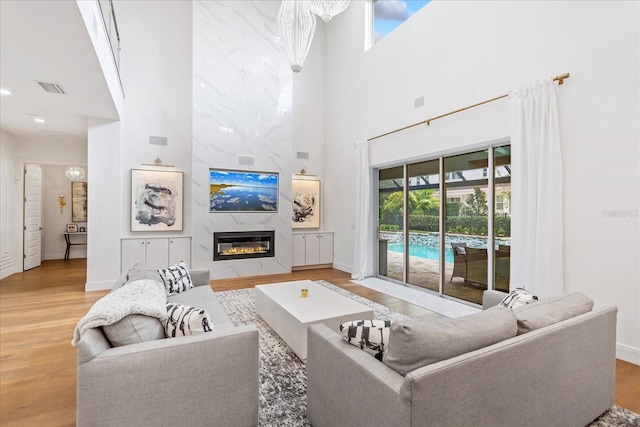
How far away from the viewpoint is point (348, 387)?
1609 millimetres

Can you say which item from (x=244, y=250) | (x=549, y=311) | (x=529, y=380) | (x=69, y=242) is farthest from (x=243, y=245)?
(x=529, y=380)

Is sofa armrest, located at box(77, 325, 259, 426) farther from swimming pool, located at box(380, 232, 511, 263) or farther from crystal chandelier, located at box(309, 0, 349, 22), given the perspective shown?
swimming pool, located at box(380, 232, 511, 263)

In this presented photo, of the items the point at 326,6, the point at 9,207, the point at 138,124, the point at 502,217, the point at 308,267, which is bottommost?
the point at 308,267

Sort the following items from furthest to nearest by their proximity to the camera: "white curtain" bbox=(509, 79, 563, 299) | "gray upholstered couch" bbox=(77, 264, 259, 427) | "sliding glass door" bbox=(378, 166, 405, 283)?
1. "sliding glass door" bbox=(378, 166, 405, 283)
2. "white curtain" bbox=(509, 79, 563, 299)
3. "gray upholstered couch" bbox=(77, 264, 259, 427)

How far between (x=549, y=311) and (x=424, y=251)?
3.70 metres

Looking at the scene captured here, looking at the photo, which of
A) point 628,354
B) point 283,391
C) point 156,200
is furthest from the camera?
point 156,200

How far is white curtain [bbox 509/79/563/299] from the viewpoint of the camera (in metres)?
3.38

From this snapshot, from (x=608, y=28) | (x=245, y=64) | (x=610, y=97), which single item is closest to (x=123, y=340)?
(x=610, y=97)

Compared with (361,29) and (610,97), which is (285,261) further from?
(610,97)

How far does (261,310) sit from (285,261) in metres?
3.16

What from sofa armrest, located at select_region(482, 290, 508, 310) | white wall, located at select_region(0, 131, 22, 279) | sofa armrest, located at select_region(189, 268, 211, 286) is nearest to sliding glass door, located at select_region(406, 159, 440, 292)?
sofa armrest, located at select_region(482, 290, 508, 310)

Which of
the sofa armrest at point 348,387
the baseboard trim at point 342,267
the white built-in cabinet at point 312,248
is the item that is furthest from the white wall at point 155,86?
the sofa armrest at point 348,387

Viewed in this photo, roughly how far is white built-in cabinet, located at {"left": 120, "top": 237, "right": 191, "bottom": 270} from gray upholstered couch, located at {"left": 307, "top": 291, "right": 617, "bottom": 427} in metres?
4.96

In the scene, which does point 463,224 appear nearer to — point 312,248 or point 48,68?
point 312,248
